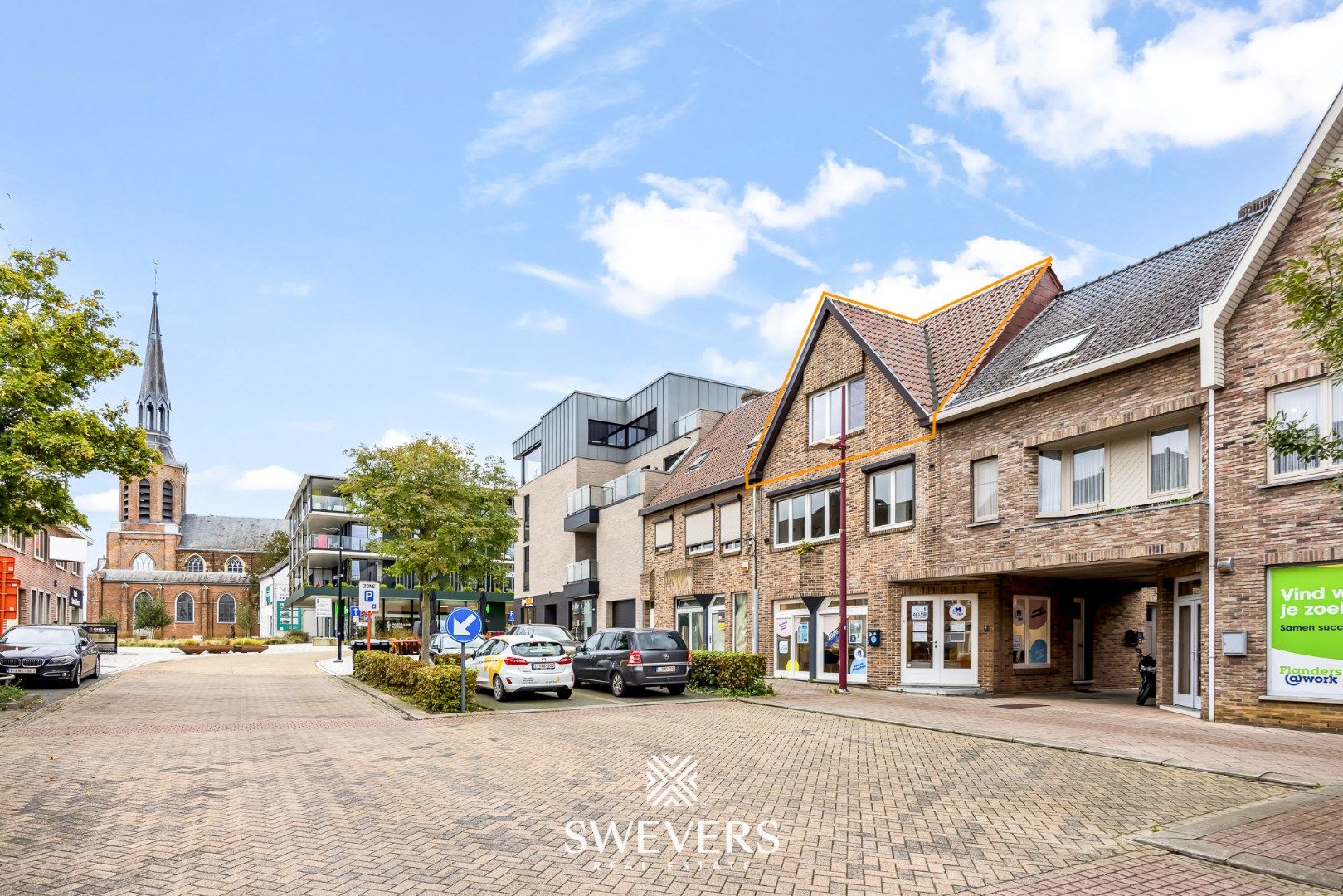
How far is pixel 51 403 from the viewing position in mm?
18062

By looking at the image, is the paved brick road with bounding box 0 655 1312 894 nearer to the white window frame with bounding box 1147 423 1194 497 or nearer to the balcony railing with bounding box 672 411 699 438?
the white window frame with bounding box 1147 423 1194 497

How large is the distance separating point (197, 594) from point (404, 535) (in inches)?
2557

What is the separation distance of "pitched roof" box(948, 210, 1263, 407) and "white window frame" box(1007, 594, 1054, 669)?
4831mm

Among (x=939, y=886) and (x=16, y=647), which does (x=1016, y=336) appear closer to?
(x=939, y=886)

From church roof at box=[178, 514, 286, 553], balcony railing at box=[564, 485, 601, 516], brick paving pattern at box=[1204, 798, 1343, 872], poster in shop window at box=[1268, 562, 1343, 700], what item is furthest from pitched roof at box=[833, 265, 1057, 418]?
church roof at box=[178, 514, 286, 553]

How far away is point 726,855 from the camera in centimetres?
708

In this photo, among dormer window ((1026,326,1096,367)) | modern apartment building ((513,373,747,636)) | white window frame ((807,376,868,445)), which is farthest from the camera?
modern apartment building ((513,373,747,636))

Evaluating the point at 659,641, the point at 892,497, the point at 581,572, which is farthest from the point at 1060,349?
the point at 581,572

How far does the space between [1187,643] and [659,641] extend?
400 inches

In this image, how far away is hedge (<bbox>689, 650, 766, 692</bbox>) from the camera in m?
20.8

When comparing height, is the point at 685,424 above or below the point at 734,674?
above

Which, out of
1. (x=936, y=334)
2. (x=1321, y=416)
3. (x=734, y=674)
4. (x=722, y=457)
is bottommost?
(x=734, y=674)

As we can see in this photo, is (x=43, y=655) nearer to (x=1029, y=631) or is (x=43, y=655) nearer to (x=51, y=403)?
(x=51, y=403)

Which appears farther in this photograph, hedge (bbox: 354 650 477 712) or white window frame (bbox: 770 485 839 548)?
white window frame (bbox: 770 485 839 548)
